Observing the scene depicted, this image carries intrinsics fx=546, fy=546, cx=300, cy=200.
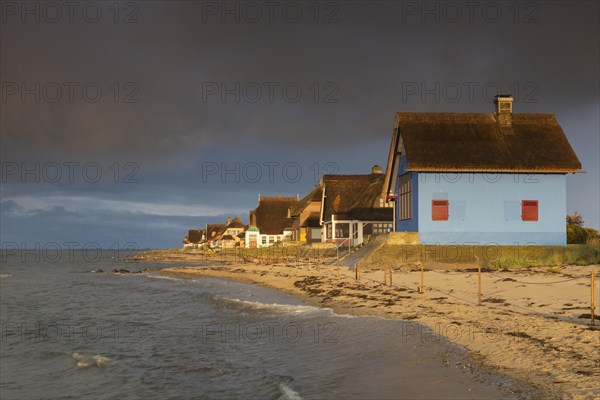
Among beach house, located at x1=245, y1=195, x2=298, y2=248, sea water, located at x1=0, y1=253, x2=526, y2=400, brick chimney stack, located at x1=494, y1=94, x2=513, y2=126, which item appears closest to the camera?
sea water, located at x1=0, y1=253, x2=526, y2=400

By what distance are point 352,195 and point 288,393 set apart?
43069 mm

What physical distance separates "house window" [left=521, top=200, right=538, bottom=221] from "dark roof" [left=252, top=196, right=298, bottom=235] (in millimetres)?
58666

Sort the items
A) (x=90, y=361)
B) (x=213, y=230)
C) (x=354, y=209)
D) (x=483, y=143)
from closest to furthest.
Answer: (x=90, y=361), (x=483, y=143), (x=354, y=209), (x=213, y=230)

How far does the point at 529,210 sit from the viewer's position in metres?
30.4

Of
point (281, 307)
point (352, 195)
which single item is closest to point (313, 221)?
point (352, 195)

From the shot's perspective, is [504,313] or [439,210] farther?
[439,210]

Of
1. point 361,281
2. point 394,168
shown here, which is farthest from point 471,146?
point 361,281

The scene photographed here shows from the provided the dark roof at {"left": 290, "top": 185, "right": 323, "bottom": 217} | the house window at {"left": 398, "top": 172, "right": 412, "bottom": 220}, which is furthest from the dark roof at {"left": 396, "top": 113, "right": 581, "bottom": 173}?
the dark roof at {"left": 290, "top": 185, "right": 323, "bottom": 217}

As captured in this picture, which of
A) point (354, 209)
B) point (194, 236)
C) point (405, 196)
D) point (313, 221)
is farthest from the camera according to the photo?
point (194, 236)

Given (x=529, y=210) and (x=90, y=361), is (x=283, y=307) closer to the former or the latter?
(x=90, y=361)

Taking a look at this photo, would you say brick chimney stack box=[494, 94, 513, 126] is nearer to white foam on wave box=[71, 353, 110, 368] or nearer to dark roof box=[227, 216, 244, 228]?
white foam on wave box=[71, 353, 110, 368]

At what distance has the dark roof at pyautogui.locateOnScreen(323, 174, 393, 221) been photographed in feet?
157

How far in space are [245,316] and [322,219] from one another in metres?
33.2

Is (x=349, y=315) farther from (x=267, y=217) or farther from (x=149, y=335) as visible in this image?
(x=267, y=217)
